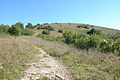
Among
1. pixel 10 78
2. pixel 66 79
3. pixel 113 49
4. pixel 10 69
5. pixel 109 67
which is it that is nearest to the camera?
pixel 10 78

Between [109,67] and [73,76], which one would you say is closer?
[73,76]

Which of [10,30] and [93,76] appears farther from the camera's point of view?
[10,30]

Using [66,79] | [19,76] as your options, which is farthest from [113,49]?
[19,76]

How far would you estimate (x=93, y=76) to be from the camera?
4.50 metres

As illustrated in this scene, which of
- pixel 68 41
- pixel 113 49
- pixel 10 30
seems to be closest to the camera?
pixel 113 49

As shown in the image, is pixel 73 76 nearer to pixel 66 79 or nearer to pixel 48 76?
pixel 66 79

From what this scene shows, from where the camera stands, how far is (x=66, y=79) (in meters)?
4.35

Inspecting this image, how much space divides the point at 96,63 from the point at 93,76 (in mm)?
1897

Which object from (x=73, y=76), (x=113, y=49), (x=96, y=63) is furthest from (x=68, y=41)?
(x=73, y=76)

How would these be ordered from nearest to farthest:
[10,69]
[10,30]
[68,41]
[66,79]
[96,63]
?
[66,79] → [10,69] → [96,63] → [68,41] → [10,30]

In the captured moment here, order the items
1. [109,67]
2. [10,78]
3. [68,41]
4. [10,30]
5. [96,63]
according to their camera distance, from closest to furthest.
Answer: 1. [10,78]
2. [109,67]
3. [96,63]
4. [68,41]
5. [10,30]

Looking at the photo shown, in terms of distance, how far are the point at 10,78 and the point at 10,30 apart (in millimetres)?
31122

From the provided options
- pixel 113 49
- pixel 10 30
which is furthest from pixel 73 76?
pixel 10 30

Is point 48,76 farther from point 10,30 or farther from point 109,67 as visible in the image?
point 10,30
